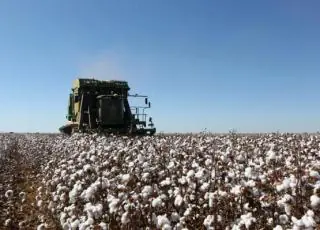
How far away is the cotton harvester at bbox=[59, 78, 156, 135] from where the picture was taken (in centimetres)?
2636

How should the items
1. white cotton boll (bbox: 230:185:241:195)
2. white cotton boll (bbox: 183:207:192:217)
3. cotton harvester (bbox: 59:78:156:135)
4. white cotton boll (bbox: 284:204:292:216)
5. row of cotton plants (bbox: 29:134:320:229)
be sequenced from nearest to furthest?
white cotton boll (bbox: 284:204:292:216)
row of cotton plants (bbox: 29:134:320:229)
white cotton boll (bbox: 183:207:192:217)
white cotton boll (bbox: 230:185:241:195)
cotton harvester (bbox: 59:78:156:135)

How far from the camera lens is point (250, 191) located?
6113 mm

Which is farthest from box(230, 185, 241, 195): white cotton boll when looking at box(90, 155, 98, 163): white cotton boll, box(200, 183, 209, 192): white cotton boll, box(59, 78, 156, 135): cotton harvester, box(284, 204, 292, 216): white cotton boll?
box(59, 78, 156, 135): cotton harvester

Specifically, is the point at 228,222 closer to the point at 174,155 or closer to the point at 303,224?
the point at 303,224

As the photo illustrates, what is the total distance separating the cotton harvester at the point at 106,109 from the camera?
2636 cm

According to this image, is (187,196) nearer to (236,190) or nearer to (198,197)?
(198,197)

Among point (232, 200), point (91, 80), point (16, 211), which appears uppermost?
point (91, 80)

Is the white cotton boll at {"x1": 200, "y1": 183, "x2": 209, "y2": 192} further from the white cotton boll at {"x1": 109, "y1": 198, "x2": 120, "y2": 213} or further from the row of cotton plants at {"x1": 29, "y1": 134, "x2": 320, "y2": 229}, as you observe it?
the white cotton boll at {"x1": 109, "y1": 198, "x2": 120, "y2": 213}

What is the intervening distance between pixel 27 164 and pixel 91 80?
9069 mm

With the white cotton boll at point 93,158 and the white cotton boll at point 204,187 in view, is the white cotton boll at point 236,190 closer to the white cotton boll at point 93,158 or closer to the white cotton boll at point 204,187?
the white cotton boll at point 204,187

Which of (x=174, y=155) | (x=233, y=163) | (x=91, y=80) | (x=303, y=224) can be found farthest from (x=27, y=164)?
(x=303, y=224)

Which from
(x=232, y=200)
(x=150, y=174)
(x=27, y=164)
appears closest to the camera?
(x=232, y=200)

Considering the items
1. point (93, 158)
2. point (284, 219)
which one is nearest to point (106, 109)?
point (93, 158)

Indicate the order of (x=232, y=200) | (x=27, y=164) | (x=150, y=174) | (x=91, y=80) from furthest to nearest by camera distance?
(x=91, y=80)
(x=27, y=164)
(x=150, y=174)
(x=232, y=200)
